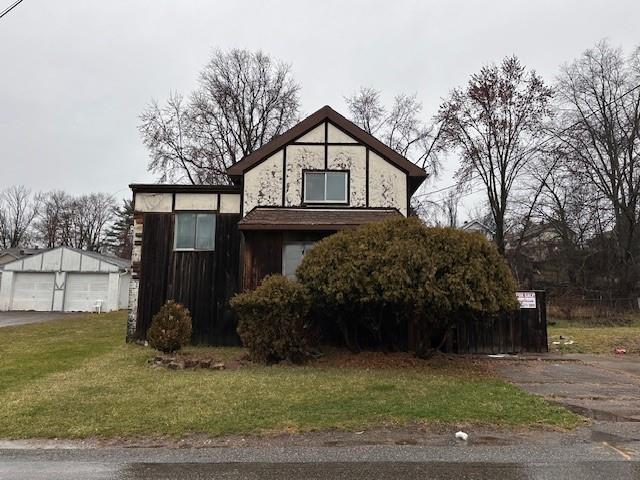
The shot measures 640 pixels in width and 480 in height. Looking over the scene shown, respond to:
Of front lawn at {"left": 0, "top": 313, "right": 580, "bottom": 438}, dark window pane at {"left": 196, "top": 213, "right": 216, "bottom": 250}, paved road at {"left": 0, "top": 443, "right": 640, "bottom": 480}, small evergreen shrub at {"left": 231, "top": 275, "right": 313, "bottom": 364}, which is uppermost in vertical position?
dark window pane at {"left": 196, "top": 213, "right": 216, "bottom": 250}

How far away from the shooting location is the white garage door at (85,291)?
31.7m

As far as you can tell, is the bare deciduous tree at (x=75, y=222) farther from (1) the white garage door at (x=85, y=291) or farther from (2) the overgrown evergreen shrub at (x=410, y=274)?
(2) the overgrown evergreen shrub at (x=410, y=274)

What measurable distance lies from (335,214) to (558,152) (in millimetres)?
23983

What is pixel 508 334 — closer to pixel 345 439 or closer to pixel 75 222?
pixel 345 439

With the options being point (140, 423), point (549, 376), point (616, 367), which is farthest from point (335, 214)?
point (140, 423)

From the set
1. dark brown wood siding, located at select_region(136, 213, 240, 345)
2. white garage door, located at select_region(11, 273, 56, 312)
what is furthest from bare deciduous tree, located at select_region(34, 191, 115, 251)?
dark brown wood siding, located at select_region(136, 213, 240, 345)

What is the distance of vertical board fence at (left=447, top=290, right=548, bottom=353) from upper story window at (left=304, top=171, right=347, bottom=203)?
206 inches

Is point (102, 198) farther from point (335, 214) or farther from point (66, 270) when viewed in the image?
point (335, 214)

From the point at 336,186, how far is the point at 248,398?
29.0 feet

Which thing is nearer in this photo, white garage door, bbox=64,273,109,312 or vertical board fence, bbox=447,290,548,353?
vertical board fence, bbox=447,290,548,353

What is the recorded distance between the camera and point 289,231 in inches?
543

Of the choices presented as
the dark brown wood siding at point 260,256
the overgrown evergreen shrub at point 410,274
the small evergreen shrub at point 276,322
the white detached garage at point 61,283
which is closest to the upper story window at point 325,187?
the dark brown wood siding at point 260,256

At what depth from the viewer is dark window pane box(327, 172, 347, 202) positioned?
49.7ft

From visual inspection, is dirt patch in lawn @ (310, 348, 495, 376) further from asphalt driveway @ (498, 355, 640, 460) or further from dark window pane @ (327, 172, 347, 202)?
dark window pane @ (327, 172, 347, 202)
